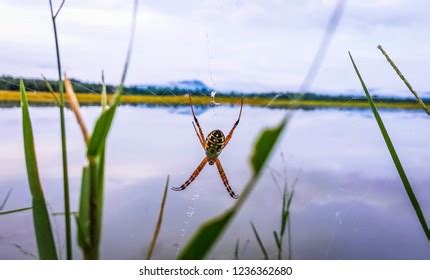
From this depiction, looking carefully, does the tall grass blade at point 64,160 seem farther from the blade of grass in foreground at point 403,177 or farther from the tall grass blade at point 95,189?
the blade of grass in foreground at point 403,177

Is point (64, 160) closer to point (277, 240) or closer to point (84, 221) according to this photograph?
point (84, 221)

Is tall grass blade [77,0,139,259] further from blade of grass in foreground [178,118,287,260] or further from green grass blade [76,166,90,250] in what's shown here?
blade of grass in foreground [178,118,287,260]

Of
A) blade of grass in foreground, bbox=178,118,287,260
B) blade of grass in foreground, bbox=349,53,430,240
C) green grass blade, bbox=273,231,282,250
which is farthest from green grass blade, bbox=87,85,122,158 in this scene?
green grass blade, bbox=273,231,282,250

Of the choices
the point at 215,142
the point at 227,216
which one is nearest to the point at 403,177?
the point at 227,216

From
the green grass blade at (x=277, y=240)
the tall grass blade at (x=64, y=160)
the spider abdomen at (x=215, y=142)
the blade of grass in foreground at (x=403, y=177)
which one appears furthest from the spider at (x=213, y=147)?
the tall grass blade at (x=64, y=160)
